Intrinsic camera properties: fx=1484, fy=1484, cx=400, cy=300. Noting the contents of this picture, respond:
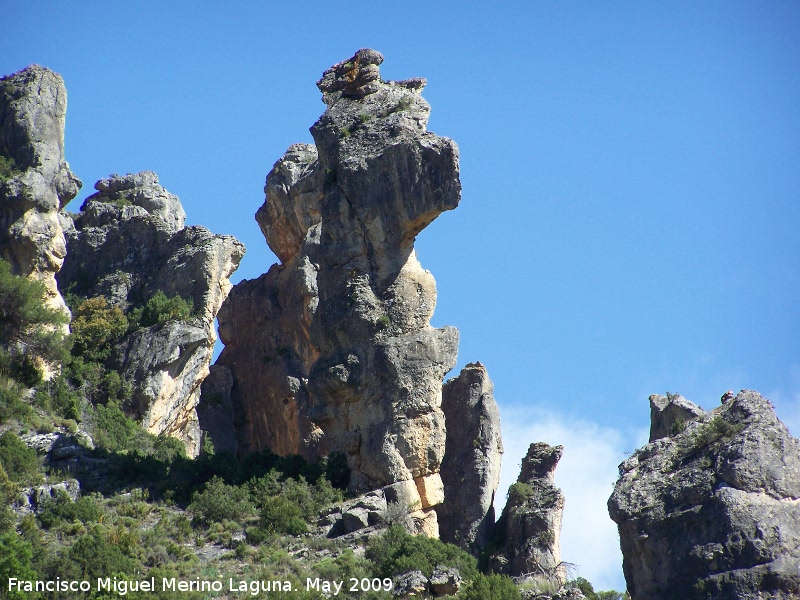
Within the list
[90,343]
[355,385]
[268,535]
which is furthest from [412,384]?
[90,343]

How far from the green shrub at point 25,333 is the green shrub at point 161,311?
6401 millimetres

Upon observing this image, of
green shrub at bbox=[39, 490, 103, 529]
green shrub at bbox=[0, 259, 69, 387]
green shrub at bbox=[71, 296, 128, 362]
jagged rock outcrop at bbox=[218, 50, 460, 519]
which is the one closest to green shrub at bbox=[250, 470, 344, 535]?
jagged rock outcrop at bbox=[218, 50, 460, 519]

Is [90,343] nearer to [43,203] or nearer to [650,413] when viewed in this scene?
[43,203]

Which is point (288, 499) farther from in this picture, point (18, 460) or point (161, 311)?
point (161, 311)

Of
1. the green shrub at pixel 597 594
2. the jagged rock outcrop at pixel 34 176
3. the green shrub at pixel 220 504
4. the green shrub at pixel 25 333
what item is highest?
the jagged rock outcrop at pixel 34 176

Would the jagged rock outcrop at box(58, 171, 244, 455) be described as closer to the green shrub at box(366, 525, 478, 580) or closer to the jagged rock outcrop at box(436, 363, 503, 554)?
the jagged rock outcrop at box(436, 363, 503, 554)

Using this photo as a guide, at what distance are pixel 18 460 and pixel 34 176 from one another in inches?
649

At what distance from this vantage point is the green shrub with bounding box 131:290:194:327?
60.7 m

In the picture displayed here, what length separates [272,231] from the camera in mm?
70438

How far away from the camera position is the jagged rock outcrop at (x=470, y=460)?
5656 centimetres

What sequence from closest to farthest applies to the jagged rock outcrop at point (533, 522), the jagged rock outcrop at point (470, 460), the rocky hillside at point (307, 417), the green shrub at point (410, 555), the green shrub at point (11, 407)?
the rocky hillside at point (307, 417)
the green shrub at point (410, 555)
the green shrub at point (11, 407)
the jagged rock outcrop at point (533, 522)
the jagged rock outcrop at point (470, 460)

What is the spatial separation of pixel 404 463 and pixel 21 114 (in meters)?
24.8

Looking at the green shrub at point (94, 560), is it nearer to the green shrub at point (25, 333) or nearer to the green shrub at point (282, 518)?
the green shrub at point (282, 518)

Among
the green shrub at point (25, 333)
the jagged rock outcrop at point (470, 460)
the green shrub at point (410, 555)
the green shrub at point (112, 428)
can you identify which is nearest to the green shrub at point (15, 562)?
the green shrub at point (410, 555)
